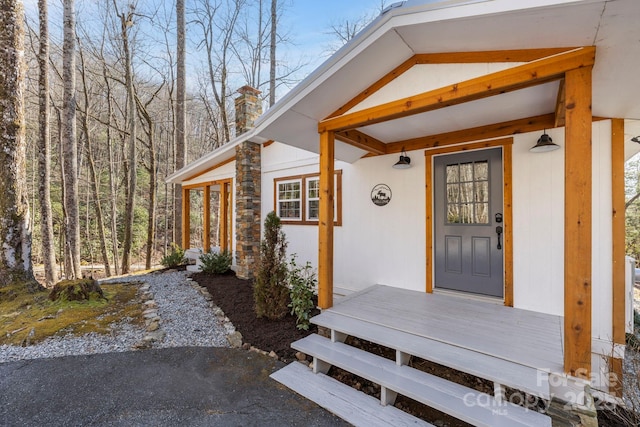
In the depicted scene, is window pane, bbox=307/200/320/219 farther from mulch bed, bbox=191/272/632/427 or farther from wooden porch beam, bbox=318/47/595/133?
wooden porch beam, bbox=318/47/595/133

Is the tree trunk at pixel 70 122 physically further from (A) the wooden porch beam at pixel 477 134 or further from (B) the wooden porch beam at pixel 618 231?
(B) the wooden porch beam at pixel 618 231

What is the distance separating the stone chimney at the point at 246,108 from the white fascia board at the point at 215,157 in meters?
0.46

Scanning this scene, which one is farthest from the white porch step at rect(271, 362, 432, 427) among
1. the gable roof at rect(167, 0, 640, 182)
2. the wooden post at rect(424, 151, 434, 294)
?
the gable roof at rect(167, 0, 640, 182)

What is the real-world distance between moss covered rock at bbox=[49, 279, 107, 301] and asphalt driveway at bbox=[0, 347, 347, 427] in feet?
5.87

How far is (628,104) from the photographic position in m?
2.79

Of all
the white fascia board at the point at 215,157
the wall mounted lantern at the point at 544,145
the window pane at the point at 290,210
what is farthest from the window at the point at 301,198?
the wall mounted lantern at the point at 544,145

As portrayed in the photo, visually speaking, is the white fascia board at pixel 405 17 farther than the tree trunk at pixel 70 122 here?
No

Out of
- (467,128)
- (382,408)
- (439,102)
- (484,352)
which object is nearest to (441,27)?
(439,102)

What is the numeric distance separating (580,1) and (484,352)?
8.59 ft

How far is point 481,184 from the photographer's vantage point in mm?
4090

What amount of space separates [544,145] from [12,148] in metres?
8.21

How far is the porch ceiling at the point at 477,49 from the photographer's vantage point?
198 cm

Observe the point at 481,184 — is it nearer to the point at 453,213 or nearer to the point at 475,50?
the point at 453,213

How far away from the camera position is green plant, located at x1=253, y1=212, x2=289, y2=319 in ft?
14.0
